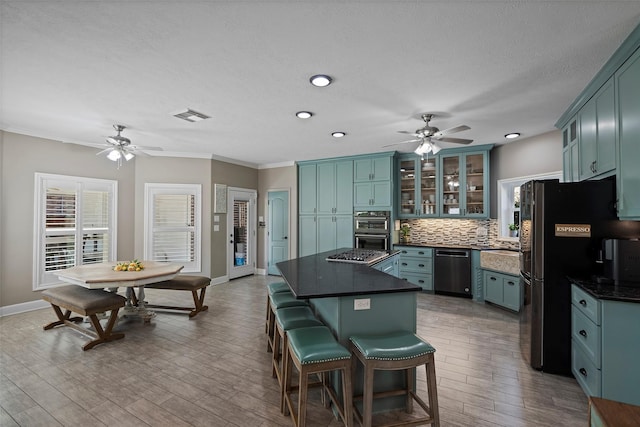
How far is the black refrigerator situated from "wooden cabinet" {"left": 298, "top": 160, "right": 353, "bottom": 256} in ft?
12.0

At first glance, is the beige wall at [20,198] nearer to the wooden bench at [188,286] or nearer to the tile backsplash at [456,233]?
the wooden bench at [188,286]

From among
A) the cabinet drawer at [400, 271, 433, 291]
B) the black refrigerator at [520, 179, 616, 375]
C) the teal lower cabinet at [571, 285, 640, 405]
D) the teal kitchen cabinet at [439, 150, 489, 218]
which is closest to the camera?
the teal lower cabinet at [571, 285, 640, 405]

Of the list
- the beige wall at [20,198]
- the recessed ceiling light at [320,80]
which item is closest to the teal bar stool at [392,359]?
the recessed ceiling light at [320,80]

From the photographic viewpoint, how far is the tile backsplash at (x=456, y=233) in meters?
5.27

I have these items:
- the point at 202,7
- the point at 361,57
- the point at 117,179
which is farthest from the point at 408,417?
the point at 117,179

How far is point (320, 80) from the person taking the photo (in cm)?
271

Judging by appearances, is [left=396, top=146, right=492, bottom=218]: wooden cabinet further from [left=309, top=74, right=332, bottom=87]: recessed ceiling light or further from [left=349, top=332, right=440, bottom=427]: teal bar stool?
[left=349, top=332, right=440, bottom=427]: teal bar stool

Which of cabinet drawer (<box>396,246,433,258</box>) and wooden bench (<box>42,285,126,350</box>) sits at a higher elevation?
cabinet drawer (<box>396,246,433,258</box>)

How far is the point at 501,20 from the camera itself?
1.90m

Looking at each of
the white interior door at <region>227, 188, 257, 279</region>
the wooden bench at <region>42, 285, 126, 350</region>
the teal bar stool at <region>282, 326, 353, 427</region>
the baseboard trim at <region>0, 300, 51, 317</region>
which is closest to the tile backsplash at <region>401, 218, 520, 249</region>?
the white interior door at <region>227, 188, 257, 279</region>

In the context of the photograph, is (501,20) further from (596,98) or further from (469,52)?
(596,98)

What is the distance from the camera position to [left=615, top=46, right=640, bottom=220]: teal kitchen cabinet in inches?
81.0

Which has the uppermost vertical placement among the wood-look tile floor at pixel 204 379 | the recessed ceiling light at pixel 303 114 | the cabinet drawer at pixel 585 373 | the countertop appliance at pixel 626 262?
the recessed ceiling light at pixel 303 114

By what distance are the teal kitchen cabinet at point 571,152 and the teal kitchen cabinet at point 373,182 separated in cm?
264
